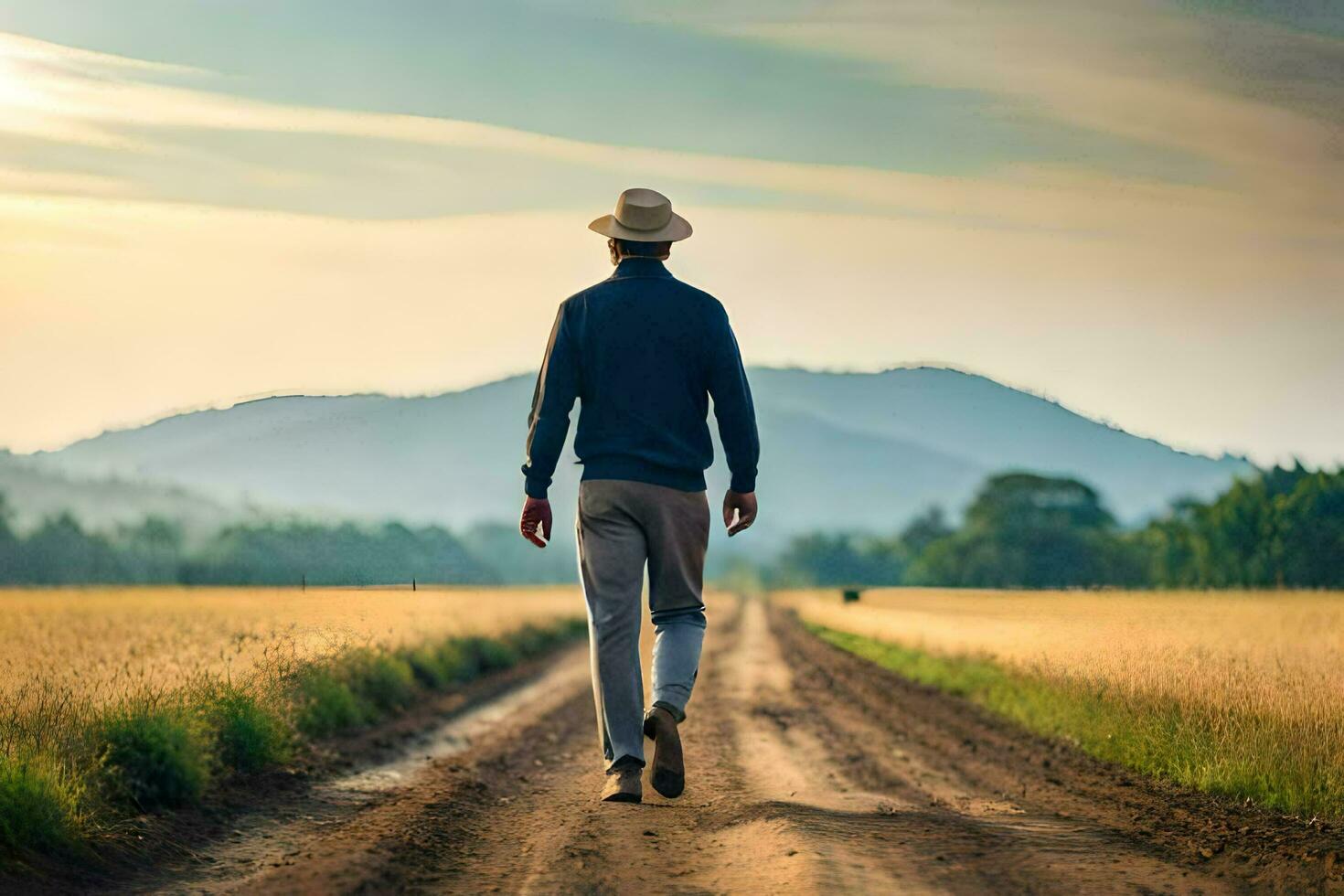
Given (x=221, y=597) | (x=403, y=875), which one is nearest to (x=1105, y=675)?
(x=403, y=875)

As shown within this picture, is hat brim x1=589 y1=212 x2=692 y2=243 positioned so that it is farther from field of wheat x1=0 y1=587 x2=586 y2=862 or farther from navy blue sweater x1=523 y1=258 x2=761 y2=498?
field of wheat x1=0 y1=587 x2=586 y2=862

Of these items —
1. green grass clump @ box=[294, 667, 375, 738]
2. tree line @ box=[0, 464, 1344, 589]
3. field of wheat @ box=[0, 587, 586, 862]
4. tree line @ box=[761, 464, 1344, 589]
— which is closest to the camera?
field of wheat @ box=[0, 587, 586, 862]

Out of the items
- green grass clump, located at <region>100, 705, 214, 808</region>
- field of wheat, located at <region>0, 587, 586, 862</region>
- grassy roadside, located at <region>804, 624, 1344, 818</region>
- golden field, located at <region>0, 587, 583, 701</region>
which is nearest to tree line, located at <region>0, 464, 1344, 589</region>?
golden field, located at <region>0, 587, 583, 701</region>

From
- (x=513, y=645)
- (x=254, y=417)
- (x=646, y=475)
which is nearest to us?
(x=646, y=475)

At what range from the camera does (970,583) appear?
9844 cm

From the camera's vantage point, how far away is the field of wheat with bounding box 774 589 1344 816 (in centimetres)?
881

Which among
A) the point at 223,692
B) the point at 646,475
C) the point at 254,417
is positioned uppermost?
the point at 254,417

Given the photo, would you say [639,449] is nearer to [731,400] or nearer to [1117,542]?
[731,400]

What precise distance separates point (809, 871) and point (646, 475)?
6.39 feet

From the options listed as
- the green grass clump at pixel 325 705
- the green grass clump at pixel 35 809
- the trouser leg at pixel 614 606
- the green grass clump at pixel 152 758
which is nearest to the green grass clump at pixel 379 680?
the green grass clump at pixel 325 705

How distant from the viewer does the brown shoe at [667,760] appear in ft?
20.2

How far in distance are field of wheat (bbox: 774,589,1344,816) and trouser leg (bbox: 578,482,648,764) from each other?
4.64m

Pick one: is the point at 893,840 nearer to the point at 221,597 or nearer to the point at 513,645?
the point at 221,597

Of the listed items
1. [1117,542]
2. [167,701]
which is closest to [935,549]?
[1117,542]
